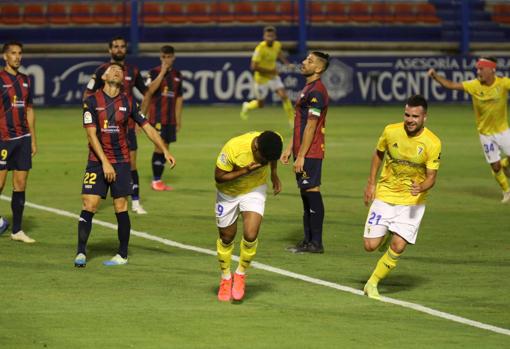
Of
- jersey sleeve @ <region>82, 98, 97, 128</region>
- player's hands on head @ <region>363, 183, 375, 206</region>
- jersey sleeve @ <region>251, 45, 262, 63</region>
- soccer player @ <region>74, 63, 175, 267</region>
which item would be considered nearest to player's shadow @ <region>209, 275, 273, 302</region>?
player's hands on head @ <region>363, 183, 375, 206</region>

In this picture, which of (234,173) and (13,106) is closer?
(234,173)

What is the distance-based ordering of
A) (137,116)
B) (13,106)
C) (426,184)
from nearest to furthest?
(426,184) → (137,116) → (13,106)

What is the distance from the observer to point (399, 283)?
11672 mm

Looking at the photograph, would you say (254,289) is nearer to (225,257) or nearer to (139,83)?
(225,257)

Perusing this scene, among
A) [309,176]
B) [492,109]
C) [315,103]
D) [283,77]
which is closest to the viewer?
[315,103]

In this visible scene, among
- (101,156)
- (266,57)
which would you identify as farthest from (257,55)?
(101,156)

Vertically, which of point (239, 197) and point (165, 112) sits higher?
point (239, 197)

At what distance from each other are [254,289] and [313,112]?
2692 mm

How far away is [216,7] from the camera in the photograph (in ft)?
135

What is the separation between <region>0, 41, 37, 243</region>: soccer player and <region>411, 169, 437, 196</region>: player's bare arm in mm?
5184

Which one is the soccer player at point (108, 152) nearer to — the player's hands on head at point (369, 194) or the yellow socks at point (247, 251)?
the yellow socks at point (247, 251)

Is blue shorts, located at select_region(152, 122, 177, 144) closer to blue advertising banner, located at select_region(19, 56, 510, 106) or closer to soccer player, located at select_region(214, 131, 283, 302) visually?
soccer player, located at select_region(214, 131, 283, 302)

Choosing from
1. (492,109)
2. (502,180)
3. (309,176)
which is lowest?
(502,180)

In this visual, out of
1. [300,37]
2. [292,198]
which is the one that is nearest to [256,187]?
[292,198]
